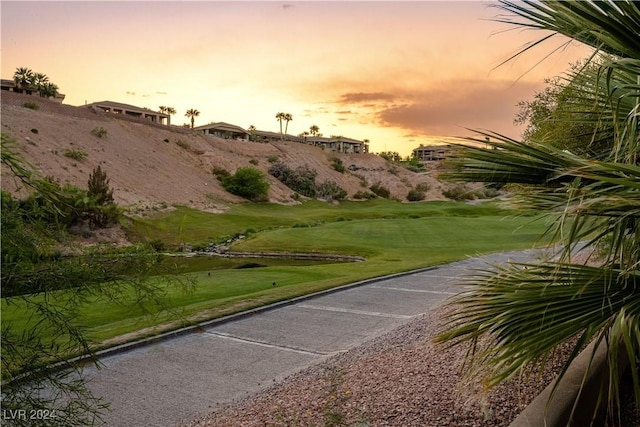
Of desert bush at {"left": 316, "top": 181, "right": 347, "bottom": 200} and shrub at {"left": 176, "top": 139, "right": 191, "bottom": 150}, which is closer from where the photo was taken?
shrub at {"left": 176, "top": 139, "right": 191, "bottom": 150}

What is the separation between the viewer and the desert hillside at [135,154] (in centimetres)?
4659

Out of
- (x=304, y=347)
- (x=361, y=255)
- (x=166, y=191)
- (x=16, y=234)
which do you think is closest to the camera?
(x=16, y=234)

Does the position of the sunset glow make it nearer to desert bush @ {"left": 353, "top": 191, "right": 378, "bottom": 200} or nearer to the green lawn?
the green lawn

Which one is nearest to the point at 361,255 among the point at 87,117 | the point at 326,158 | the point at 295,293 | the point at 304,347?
the point at 295,293

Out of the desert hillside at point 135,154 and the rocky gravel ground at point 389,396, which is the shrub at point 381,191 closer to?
the desert hillside at point 135,154

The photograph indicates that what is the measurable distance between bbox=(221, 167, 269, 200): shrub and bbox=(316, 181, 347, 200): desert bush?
12.3 metres

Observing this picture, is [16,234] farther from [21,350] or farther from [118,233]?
[118,233]

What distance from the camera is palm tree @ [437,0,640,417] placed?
2.54 m

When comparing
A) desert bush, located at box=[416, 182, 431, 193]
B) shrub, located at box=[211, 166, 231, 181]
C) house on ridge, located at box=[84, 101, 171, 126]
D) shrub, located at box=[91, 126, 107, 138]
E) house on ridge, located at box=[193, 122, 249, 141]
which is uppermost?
house on ridge, located at box=[84, 101, 171, 126]

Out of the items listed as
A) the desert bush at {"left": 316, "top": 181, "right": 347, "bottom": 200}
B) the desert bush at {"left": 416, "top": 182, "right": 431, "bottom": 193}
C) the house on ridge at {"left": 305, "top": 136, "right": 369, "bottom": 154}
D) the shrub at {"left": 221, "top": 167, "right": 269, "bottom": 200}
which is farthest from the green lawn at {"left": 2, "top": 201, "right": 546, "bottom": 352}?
the house on ridge at {"left": 305, "top": 136, "right": 369, "bottom": 154}

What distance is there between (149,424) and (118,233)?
83.5 ft

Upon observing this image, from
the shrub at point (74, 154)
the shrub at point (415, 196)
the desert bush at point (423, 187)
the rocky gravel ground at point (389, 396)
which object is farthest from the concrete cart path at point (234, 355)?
the desert bush at point (423, 187)

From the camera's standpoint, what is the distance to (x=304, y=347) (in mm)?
9273

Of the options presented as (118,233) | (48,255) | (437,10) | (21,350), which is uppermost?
(437,10)
